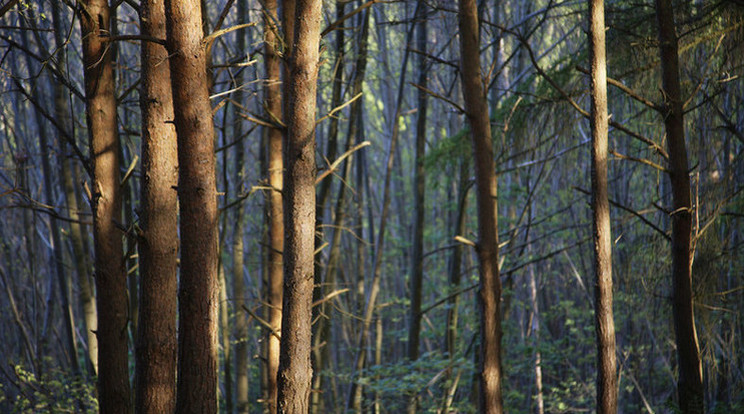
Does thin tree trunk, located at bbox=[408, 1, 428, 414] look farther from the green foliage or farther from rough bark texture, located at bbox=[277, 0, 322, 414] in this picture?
rough bark texture, located at bbox=[277, 0, 322, 414]

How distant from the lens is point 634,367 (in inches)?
513

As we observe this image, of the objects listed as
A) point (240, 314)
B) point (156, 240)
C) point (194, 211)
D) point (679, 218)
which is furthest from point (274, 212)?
point (679, 218)

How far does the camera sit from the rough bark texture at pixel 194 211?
159 inches

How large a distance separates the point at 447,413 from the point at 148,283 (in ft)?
22.2

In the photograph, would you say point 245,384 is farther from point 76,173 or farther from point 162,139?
point 162,139

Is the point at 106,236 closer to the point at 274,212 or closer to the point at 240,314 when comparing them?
the point at 274,212

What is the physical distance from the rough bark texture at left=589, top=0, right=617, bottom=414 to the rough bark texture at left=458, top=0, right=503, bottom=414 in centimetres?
103

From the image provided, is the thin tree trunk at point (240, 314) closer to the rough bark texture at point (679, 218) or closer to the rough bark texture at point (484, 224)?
the rough bark texture at point (484, 224)

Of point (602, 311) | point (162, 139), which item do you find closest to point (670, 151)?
point (602, 311)

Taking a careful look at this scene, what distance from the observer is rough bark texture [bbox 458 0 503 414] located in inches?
249

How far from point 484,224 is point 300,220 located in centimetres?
251

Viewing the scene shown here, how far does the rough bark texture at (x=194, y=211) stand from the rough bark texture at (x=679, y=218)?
13.5 feet

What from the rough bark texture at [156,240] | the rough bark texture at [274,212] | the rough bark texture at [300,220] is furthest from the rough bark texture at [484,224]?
the rough bark texture at [156,240]

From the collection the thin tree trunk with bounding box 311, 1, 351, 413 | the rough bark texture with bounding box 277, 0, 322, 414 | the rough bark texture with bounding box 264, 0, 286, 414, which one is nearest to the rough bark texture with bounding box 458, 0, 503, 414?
the thin tree trunk with bounding box 311, 1, 351, 413
